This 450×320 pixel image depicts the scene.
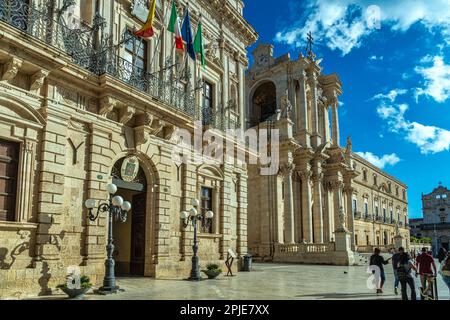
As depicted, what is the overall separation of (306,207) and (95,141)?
2472 cm

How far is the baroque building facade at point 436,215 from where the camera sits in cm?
9300

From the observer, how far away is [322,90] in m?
43.0

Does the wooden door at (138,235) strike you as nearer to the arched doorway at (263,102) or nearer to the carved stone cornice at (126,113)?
the carved stone cornice at (126,113)

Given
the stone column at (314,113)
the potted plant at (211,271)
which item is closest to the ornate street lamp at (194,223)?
the potted plant at (211,271)

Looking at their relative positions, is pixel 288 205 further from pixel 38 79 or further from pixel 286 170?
pixel 38 79

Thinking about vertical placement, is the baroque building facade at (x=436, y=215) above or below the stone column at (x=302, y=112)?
below

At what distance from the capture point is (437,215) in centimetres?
9781

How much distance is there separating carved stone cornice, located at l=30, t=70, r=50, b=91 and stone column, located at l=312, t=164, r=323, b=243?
2835 cm

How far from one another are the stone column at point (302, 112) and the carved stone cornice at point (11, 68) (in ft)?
92.1

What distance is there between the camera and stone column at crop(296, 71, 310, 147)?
3594 cm

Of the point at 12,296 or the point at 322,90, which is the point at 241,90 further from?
the point at 322,90

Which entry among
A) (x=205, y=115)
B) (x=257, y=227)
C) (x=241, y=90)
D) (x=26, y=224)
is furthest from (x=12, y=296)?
(x=257, y=227)

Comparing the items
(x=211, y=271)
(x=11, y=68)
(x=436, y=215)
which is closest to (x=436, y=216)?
(x=436, y=215)

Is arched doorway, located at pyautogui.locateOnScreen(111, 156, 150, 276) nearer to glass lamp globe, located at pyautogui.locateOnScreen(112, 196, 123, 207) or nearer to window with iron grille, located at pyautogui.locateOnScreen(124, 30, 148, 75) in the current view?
glass lamp globe, located at pyautogui.locateOnScreen(112, 196, 123, 207)
